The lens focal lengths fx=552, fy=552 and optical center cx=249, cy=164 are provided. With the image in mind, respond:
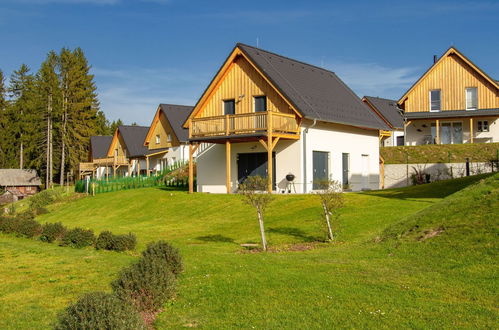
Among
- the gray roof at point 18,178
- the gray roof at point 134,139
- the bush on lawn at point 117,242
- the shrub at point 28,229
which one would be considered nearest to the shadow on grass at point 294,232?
the bush on lawn at point 117,242

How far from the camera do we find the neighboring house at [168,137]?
47562 millimetres

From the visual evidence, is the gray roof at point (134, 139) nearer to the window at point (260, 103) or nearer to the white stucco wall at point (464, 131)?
the white stucco wall at point (464, 131)

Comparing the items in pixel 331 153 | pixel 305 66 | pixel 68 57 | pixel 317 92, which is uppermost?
pixel 68 57

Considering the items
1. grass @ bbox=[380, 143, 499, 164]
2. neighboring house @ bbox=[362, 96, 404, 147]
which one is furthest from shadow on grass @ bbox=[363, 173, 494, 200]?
neighboring house @ bbox=[362, 96, 404, 147]

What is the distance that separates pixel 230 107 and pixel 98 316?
25.2m

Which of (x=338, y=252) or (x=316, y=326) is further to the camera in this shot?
(x=338, y=252)

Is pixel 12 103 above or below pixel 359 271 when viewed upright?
above

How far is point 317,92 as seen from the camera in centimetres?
3144

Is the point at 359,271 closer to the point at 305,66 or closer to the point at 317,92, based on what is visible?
the point at 317,92

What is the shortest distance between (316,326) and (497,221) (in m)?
6.32

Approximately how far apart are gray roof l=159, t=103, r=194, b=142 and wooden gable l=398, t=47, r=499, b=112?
728 inches

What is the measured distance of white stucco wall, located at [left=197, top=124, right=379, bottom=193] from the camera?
28.2 meters

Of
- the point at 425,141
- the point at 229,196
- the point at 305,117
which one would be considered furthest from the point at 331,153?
the point at 425,141

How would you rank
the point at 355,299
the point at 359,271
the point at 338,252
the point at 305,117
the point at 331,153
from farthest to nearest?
the point at 331,153 < the point at 305,117 < the point at 338,252 < the point at 359,271 < the point at 355,299
